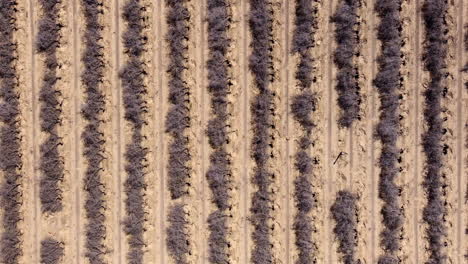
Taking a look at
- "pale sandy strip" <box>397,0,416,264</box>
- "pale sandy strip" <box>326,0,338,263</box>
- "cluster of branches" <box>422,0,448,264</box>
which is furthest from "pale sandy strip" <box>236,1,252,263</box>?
"cluster of branches" <box>422,0,448,264</box>

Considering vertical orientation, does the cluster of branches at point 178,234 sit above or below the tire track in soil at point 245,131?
below

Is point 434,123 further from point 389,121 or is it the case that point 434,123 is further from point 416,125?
point 389,121

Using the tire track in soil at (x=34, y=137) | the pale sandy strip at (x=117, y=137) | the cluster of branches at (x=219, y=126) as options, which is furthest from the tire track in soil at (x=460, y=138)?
the tire track in soil at (x=34, y=137)

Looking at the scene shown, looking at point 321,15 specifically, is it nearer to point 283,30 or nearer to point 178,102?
point 283,30

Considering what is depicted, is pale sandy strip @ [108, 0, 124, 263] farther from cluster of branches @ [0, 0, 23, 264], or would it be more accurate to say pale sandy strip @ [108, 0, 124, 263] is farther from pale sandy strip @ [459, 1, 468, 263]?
pale sandy strip @ [459, 1, 468, 263]

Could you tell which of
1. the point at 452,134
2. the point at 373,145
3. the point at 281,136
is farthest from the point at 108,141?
the point at 452,134

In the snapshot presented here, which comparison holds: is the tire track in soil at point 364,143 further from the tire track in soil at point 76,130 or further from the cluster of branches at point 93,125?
the tire track in soil at point 76,130

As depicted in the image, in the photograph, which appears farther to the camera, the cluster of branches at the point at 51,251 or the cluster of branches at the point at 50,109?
the cluster of branches at the point at 51,251
